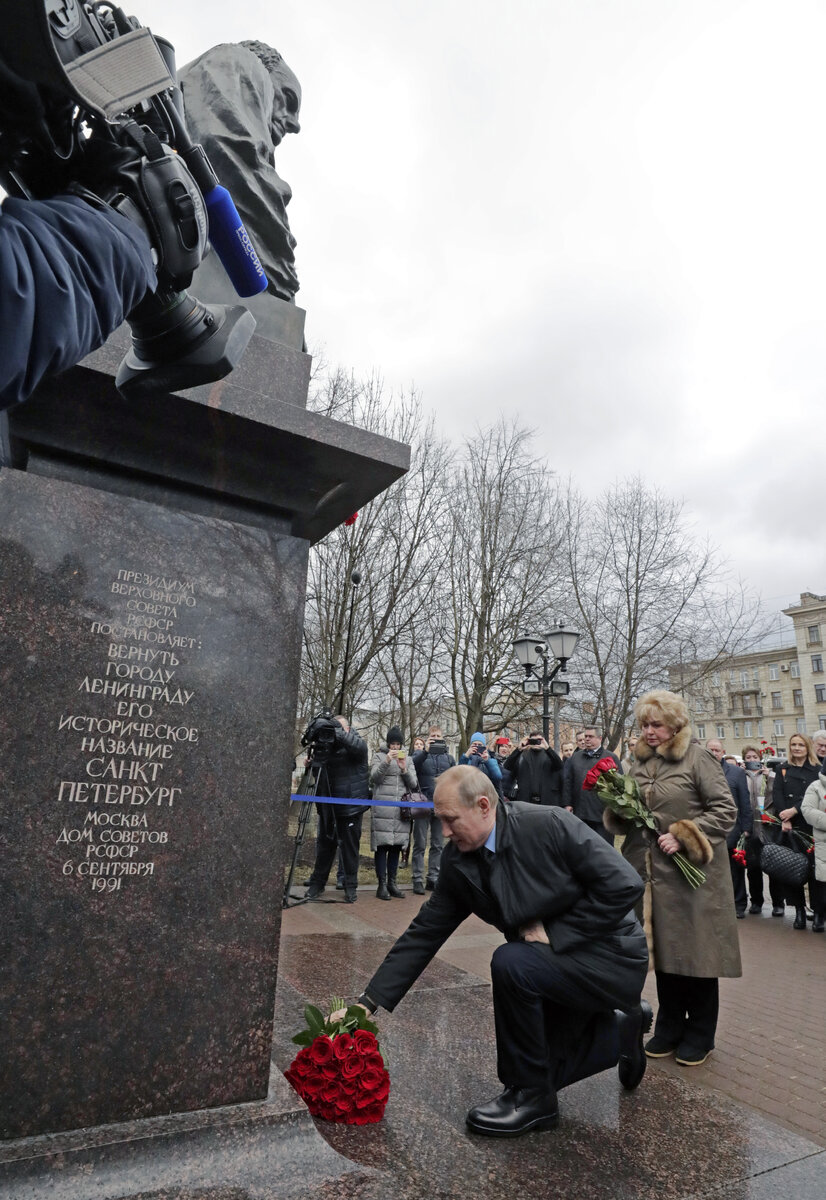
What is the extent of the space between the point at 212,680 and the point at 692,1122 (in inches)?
103

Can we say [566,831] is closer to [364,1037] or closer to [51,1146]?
[364,1037]

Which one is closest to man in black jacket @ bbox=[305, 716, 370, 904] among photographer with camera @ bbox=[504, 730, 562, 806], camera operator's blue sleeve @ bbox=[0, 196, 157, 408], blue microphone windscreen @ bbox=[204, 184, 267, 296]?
photographer with camera @ bbox=[504, 730, 562, 806]

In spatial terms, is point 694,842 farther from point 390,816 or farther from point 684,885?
point 390,816

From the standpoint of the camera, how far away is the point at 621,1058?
11.1 feet

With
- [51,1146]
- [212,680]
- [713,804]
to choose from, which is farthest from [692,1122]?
[212,680]

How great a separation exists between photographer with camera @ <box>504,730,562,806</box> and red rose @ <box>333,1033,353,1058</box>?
22.1 feet

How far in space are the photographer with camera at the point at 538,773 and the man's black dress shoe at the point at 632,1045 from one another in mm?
5997

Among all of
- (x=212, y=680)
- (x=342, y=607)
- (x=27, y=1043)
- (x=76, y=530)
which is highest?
(x=342, y=607)

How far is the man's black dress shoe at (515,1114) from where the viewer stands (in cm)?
287

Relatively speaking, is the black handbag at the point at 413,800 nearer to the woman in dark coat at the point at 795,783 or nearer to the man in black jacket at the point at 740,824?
the man in black jacket at the point at 740,824

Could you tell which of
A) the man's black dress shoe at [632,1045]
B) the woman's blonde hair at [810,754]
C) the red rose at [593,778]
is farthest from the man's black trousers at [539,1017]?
the woman's blonde hair at [810,754]

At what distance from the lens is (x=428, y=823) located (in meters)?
10.4

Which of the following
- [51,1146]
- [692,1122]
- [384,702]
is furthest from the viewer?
[384,702]

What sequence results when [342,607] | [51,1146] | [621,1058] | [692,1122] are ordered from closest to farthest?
[51,1146] → [692,1122] → [621,1058] → [342,607]
